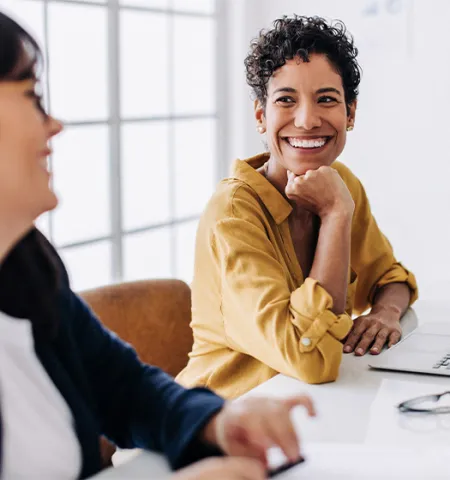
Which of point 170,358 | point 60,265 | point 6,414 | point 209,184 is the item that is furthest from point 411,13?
point 6,414

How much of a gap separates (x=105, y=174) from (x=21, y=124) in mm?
2067

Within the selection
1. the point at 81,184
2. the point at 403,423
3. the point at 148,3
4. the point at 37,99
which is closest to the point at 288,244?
the point at 403,423

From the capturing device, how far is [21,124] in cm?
83

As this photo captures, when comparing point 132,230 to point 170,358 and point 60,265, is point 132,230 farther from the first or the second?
point 60,265

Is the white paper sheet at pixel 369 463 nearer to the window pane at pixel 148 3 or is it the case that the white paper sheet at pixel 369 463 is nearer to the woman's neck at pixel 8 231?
the woman's neck at pixel 8 231

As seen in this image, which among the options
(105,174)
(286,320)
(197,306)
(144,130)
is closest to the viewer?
(286,320)

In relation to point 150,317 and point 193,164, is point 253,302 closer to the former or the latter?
point 150,317

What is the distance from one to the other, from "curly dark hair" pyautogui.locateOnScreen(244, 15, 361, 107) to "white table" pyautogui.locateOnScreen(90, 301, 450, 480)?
2.10 feet

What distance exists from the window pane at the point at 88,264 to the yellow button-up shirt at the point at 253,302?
1025mm

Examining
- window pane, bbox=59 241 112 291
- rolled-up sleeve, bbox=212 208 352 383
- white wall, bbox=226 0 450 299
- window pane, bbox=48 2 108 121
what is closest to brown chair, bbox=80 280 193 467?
rolled-up sleeve, bbox=212 208 352 383

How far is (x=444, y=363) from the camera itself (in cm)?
148

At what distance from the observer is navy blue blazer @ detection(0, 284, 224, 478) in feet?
3.35

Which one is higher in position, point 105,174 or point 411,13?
point 411,13

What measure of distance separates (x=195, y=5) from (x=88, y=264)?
1223mm
